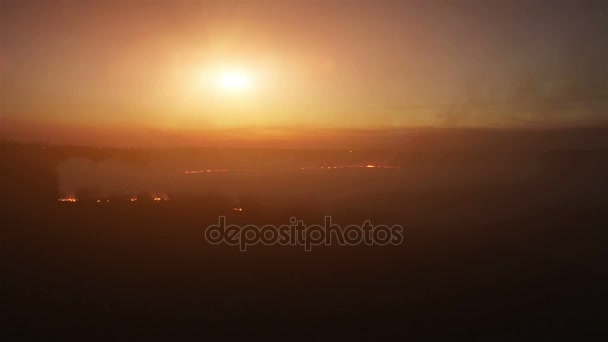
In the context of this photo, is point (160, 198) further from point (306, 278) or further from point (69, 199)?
point (306, 278)

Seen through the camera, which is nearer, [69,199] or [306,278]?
[306,278]

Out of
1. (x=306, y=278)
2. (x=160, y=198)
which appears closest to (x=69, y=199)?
(x=160, y=198)

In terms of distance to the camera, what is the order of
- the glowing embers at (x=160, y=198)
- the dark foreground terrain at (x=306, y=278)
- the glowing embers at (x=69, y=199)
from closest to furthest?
1. the dark foreground terrain at (x=306, y=278)
2. the glowing embers at (x=69, y=199)
3. the glowing embers at (x=160, y=198)

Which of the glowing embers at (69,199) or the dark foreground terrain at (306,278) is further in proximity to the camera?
the glowing embers at (69,199)

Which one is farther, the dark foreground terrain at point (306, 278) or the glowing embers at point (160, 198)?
the glowing embers at point (160, 198)

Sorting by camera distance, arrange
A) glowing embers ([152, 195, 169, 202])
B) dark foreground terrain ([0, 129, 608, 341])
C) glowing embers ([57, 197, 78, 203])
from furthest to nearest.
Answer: glowing embers ([152, 195, 169, 202]) < glowing embers ([57, 197, 78, 203]) < dark foreground terrain ([0, 129, 608, 341])

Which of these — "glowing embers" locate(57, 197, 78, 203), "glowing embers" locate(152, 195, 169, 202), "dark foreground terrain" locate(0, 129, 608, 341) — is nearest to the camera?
"dark foreground terrain" locate(0, 129, 608, 341)

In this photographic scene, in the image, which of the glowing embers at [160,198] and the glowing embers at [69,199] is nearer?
the glowing embers at [69,199]

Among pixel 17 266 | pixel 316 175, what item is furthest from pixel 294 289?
pixel 316 175

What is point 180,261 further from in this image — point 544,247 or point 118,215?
point 544,247

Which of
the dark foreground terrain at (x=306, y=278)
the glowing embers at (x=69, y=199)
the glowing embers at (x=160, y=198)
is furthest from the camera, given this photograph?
the glowing embers at (x=160, y=198)

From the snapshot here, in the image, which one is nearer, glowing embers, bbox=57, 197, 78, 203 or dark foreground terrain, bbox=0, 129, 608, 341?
dark foreground terrain, bbox=0, 129, 608, 341
